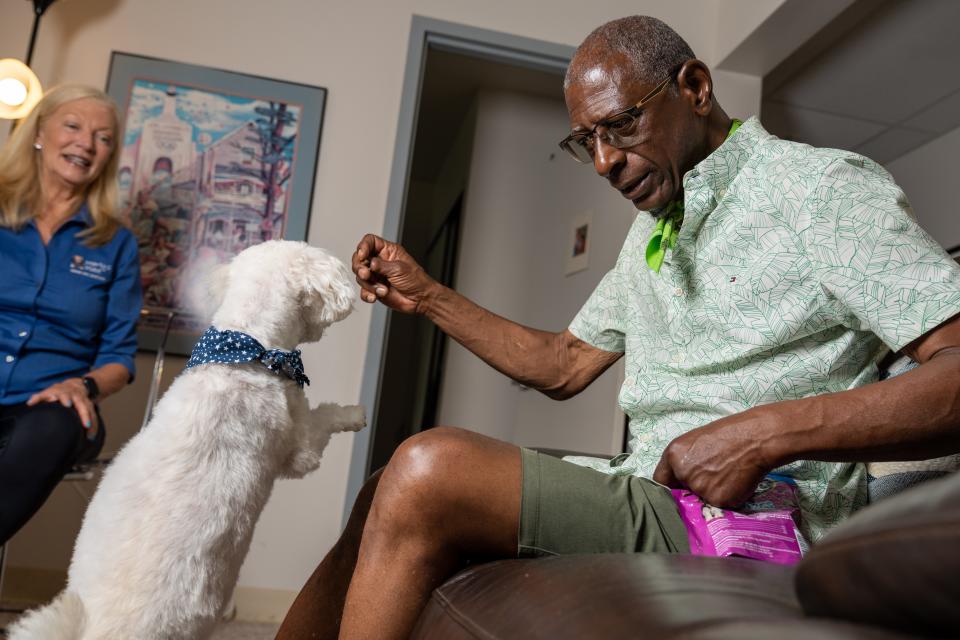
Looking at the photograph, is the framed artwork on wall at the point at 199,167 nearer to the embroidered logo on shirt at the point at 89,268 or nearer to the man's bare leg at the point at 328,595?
the embroidered logo on shirt at the point at 89,268

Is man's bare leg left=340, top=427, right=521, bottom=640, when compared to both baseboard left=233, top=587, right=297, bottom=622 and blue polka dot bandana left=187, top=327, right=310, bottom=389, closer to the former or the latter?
blue polka dot bandana left=187, top=327, right=310, bottom=389

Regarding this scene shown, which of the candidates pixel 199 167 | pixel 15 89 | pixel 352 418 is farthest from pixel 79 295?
pixel 352 418

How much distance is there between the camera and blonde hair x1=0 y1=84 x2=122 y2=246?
2357 millimetres

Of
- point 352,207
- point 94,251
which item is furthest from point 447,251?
point 94,251

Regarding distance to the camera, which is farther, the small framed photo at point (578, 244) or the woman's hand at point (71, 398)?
the small framed photo at point (578, 244)

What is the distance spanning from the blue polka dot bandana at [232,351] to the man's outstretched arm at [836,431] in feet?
3.01

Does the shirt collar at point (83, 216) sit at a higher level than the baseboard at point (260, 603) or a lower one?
higher

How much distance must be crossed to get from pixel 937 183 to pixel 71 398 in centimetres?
463

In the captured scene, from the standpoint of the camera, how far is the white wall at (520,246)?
12.1 ft

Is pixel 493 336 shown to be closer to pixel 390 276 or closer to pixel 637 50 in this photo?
pixel 390 276

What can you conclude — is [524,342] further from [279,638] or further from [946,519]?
[946,519]

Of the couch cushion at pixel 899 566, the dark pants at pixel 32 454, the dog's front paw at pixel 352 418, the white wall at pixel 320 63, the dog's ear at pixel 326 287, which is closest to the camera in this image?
the couch cushion at pixel 899 566

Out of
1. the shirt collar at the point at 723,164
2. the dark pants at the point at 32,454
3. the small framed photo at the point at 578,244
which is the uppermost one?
the small framed photo at the point at 578,244

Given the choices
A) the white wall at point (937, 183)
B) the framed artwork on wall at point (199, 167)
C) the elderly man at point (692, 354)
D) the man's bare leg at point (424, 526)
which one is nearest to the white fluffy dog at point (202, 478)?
the elderly man at point (692, 354)
